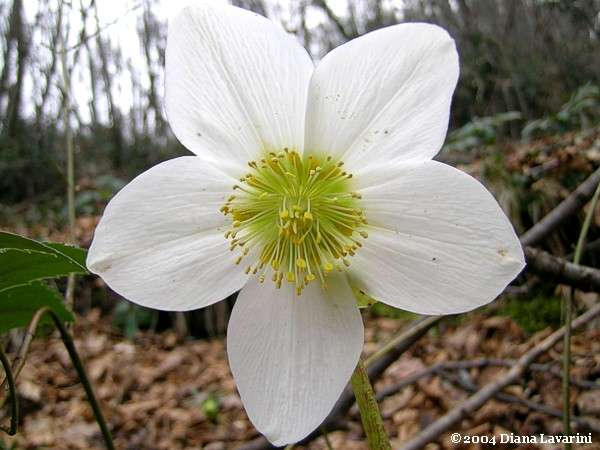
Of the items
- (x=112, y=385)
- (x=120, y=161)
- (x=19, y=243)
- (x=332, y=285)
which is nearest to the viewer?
(x=19, y=243)

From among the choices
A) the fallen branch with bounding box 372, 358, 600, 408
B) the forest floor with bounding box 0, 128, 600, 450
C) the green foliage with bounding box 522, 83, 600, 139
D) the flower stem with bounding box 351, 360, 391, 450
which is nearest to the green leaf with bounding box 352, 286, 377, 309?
the flower stem with bounding box 351, 360, 391, 450

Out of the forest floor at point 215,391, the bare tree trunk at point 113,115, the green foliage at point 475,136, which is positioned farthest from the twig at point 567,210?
the bare tree trunk at point 113,115

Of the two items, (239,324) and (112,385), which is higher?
(239,324)

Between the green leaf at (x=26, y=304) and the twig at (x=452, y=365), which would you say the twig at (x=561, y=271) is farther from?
the green leaf at (x=26, y=304)

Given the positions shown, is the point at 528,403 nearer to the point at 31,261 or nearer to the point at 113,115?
the point at 31,261

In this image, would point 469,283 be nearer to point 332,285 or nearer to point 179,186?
point 332,285

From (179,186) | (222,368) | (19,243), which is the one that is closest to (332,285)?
(179,186)
